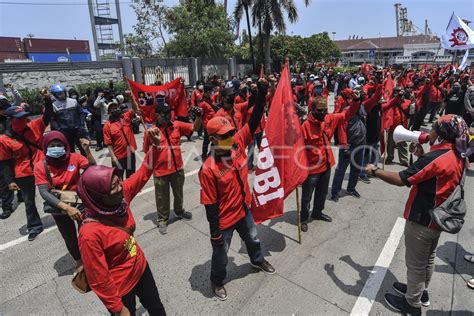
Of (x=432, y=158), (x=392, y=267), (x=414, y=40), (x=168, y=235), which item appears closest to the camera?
(x=432, y=158)

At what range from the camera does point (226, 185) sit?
297 cm

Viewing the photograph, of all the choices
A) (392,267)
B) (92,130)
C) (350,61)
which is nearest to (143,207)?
(392,267)

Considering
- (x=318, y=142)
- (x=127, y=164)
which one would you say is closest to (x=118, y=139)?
(x=127, y=164)

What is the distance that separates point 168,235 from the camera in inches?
181

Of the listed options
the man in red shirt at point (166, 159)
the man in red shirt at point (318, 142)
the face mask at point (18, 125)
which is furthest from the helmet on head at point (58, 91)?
the man in red shirt at point (318, 142)

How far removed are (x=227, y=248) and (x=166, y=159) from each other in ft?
6.02

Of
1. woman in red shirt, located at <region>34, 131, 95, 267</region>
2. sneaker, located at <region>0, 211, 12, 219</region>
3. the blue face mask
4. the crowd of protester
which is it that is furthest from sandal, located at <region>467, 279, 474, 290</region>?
sneaker, located at <region>0, 211, 12, 219</region>

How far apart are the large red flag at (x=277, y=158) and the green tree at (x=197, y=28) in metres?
17.2

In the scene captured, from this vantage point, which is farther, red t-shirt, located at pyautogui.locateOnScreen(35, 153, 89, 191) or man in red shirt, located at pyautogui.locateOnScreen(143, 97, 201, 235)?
man in red shirt, located at pyautogui.locateOnScreen(143, 97, 201, 235)

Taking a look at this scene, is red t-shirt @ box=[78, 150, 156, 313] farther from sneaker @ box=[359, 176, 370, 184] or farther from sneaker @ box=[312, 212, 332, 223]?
sneaker @ box=[359, 176, 370, 184]

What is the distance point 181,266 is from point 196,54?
18.4 metres

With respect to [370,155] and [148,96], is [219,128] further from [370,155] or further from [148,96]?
A: [370,155]

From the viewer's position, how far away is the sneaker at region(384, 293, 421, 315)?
2.89 meters

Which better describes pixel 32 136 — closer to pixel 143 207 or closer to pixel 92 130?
pixel 143 207
